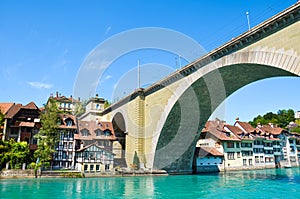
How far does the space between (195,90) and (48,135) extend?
16.3 meters

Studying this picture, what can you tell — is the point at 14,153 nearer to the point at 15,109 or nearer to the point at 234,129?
the point at 15,109

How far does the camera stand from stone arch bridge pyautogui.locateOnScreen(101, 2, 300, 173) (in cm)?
1493

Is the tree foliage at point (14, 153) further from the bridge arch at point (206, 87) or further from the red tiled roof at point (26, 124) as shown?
the bridge arch at point (206, 87)

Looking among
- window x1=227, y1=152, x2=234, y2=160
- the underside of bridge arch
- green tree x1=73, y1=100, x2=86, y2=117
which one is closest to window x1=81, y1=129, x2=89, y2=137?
the underside of bridge arch

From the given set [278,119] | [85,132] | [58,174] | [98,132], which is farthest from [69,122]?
[278,119]

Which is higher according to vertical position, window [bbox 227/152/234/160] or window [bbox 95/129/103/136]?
window [bbox 95/129/103/136]

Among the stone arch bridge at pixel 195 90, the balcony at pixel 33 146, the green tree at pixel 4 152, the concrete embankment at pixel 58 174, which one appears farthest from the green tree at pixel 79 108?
the concrete embankment at pixel 58 174

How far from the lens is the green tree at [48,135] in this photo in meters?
26.9

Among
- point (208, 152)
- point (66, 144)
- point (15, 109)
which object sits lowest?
point (208, 152)

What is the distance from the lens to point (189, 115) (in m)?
29.2

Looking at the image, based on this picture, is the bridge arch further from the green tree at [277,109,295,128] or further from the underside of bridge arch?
the green tree at [277,109,295,128]

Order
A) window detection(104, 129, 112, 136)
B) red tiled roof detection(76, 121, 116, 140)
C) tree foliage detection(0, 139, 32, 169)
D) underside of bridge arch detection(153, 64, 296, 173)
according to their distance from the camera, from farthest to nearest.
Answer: window detection(104, 129, 112, 136) → red tiled roof detection(76, 121, 116, 140) → tree foliage detection(0, 139, 32, 169) → underside of bridge arch detection(153, 64, 296, 173)

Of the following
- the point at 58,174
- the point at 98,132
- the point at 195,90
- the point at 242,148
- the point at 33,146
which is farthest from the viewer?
the point at 242,148

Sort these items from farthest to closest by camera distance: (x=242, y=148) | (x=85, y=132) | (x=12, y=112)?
1. (x=242, y=148)
2. (x=85, y=132)
3. (x=12, y=112)
